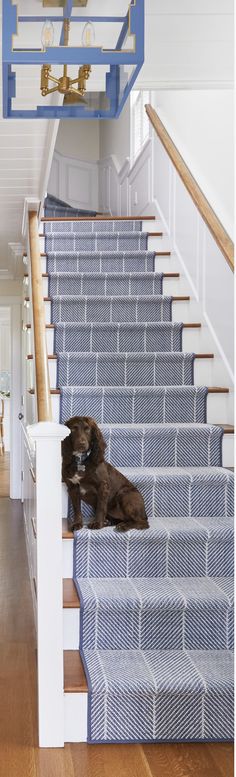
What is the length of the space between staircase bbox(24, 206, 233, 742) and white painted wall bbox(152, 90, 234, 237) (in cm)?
69

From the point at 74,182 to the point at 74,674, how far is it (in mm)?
7955

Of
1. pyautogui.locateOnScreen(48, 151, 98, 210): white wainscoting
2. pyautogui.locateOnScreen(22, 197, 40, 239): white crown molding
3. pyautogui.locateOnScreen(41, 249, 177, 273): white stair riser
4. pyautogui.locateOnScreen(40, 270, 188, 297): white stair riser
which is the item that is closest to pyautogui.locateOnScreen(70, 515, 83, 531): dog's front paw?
pyautogui.locateOnScreen(22, 197, 40, 239): white crown molding

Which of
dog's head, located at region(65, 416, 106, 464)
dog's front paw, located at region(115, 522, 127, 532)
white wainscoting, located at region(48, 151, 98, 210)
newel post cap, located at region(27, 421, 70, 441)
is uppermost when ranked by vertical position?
white wainscoting, located at region(48, 151, 98, 210)

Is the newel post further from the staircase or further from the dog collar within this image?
the dog collar

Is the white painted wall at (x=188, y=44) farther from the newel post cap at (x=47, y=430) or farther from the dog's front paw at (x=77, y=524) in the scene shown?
the dog's front paw at (x=77, y=524)

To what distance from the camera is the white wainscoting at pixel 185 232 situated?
4520mm

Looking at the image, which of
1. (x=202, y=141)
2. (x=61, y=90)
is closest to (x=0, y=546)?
(x=202, y=141)

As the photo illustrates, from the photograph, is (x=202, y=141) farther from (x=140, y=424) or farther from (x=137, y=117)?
(x=137, y=117)

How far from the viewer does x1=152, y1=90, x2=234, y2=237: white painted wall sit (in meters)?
4.42

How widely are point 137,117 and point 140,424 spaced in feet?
14.5

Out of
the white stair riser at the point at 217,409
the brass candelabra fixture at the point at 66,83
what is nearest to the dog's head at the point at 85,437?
the white stair riser at the point at 217,409

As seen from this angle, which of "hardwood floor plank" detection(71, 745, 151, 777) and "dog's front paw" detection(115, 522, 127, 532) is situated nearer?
"hardwood floor plank" detection(71, 745, 151, 777)

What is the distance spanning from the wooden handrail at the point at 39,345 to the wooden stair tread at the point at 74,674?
2.79 ft

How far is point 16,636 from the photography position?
396 cm
